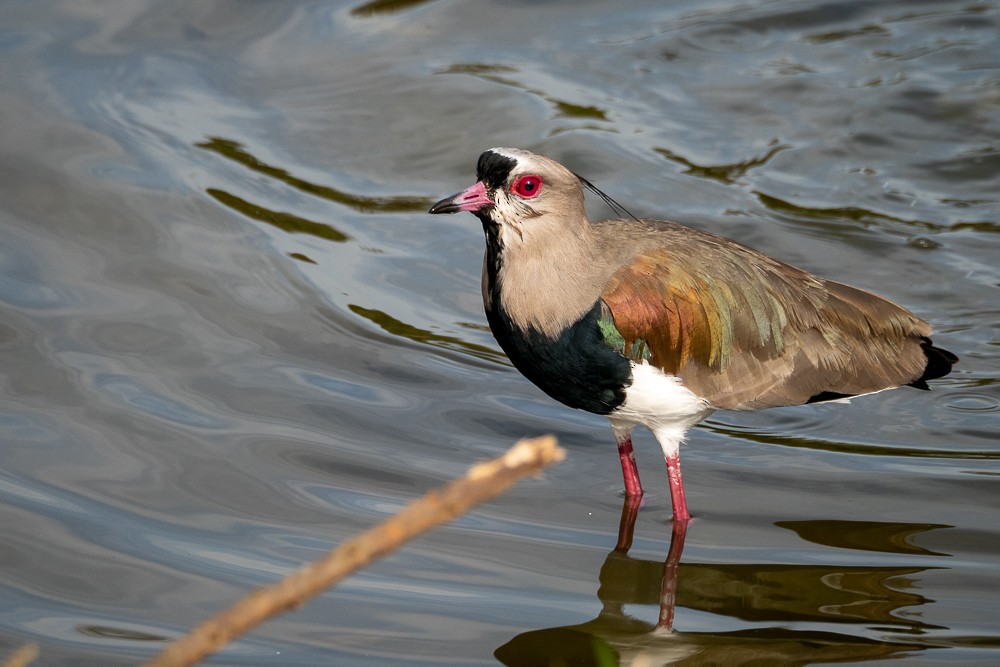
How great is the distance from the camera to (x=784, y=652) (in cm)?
511

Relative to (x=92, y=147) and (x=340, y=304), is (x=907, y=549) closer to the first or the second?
(x=340, y=304)

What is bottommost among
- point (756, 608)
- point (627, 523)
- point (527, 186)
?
point (756, 608)

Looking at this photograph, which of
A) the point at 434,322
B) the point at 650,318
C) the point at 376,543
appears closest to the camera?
the point at 376,543

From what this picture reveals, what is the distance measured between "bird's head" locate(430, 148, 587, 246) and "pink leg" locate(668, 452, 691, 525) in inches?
48.9

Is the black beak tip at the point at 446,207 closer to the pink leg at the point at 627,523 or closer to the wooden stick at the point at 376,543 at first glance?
the pink leg at the point at 627,523

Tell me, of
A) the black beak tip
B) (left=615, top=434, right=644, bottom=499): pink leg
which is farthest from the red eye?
(left=615, top=434, right=644, bottom=499): pink leg

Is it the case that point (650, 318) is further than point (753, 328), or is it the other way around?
point (753, 328)

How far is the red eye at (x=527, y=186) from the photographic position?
569 centimetres

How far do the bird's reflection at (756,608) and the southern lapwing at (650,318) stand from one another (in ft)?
1.58

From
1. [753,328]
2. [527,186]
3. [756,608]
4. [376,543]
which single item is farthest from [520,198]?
[376,543]

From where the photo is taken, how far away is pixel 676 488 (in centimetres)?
612

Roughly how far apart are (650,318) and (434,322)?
8.47 ft

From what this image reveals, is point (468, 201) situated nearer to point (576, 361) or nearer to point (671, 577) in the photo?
point (576, 361)

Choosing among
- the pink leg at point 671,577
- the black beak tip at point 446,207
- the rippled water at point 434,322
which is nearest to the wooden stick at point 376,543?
the rippled water at point 434,322
